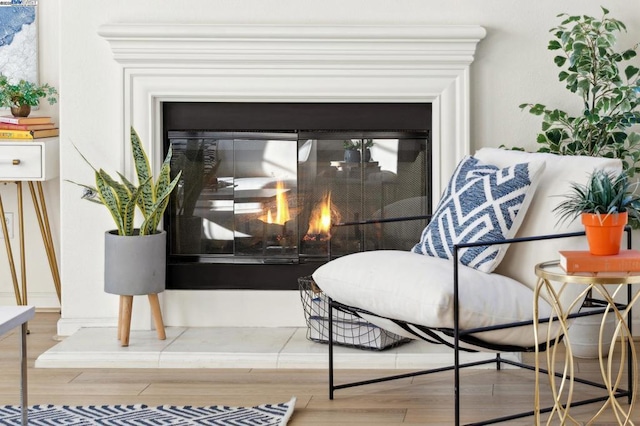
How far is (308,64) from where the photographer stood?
4156 mm

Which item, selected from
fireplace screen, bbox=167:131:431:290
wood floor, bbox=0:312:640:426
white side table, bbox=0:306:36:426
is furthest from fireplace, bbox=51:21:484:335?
white side table, bbox=0:306:36:426

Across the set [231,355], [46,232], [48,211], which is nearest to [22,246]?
[46,232]

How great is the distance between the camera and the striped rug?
302 cm

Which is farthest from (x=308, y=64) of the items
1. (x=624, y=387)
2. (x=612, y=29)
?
(x=624, y=387)

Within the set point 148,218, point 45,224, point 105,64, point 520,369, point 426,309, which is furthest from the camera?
point 45,224

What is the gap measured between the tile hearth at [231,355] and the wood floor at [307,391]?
0.06 m

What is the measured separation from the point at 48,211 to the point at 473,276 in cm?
257

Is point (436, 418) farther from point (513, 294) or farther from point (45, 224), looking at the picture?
point (45, 224)

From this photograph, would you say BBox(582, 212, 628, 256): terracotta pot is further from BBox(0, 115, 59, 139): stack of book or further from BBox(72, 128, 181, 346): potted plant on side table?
BBox(0, 115, 59, 139): stack of book

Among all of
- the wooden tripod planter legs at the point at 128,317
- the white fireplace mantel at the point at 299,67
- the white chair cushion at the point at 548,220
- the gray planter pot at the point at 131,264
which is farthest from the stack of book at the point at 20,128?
the white chair cushion at the point at 548,220

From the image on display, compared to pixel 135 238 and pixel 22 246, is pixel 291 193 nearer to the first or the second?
pixel 135 238

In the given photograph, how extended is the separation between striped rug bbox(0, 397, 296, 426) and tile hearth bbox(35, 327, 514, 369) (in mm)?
539

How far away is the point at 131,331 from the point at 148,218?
547 mm

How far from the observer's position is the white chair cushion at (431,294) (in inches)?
112
